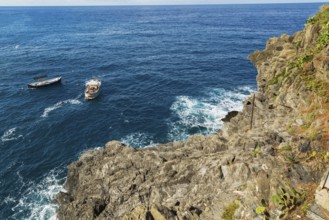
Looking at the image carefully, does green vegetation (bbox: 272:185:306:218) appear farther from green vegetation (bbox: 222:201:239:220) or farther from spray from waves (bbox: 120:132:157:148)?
spray from waves (bbox: 120:132:157:148)

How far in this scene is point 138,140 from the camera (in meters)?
59.9

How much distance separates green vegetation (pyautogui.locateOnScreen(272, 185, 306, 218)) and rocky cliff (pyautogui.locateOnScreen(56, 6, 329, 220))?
0.08 meters

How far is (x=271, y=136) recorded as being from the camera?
33.9 m

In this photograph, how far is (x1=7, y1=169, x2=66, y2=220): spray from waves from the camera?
142ft

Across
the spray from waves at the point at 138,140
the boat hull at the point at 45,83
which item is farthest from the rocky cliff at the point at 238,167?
the boat hull at the point at 45,83

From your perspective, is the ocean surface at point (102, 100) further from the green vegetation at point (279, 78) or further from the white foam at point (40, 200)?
the green vegetation at point (279, 78)

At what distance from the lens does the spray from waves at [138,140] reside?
2292 inches

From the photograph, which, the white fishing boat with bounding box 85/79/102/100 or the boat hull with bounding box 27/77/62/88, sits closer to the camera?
the white fishing boat with bounding box 85/79/102/100

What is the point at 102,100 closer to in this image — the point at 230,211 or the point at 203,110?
the point at 203,110

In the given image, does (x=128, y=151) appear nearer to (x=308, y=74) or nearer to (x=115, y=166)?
(x=115, y=166)

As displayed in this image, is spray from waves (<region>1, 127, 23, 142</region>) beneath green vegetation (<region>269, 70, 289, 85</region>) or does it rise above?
beneath

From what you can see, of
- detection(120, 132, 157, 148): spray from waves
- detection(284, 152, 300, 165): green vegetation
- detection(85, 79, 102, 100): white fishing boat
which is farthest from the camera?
detection(85, 79, 102, 100): white fishing boat

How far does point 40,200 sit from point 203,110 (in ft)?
136

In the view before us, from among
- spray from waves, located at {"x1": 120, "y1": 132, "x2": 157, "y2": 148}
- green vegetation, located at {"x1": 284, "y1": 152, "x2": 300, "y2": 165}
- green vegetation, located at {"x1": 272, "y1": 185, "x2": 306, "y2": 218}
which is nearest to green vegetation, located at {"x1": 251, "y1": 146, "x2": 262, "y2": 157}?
green vegetation, located at {"x1": 284, "y1": 152, "x2": 300, "y2": 165}
